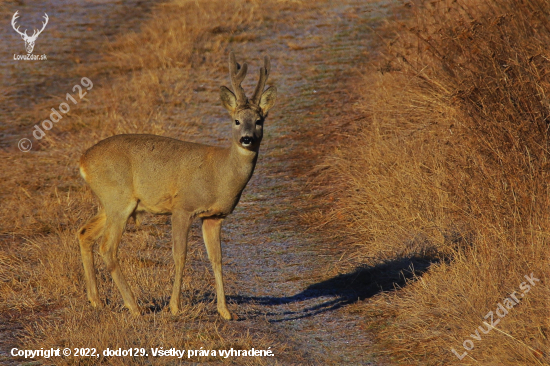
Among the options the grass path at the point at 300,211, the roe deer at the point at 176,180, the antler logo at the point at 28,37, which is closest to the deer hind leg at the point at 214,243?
the roe deer at the point at 176,180

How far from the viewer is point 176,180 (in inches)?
276

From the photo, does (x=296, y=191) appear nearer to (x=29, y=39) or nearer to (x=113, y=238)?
(x=113, y=238)

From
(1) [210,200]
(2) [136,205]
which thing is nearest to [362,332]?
(1) [210,200]

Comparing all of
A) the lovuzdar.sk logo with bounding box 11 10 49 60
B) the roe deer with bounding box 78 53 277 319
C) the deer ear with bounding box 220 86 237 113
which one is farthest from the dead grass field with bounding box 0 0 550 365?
the lovuzdar.sk logo with bounding box 11 10 49 60

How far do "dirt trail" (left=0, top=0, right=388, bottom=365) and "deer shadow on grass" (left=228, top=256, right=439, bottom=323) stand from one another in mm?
18

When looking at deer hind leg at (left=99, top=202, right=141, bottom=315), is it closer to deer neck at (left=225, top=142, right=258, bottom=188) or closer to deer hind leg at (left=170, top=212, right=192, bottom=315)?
deer hind leg at (left=170, top=212, right=192, bottom=315)

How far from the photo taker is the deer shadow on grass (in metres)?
7.50

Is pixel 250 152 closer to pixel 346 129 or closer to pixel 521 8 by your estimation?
pixel 521 8

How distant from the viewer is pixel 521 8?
9.47 metres

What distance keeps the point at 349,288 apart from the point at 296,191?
3235 millimetres

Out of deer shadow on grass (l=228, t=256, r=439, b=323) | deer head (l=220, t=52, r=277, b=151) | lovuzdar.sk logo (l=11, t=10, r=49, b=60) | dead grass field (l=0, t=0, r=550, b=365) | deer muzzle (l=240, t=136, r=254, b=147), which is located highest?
lovuzdar.sk logo (l=11, t=10, r=49, b=60)

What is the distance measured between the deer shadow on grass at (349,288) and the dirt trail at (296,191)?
0.02m

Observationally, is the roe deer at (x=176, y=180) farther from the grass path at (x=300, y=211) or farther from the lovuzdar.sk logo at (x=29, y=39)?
the lovuzdar.sk logo at (x=29, y=39)

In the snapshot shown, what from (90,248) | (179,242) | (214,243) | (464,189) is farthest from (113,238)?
(464,189)
